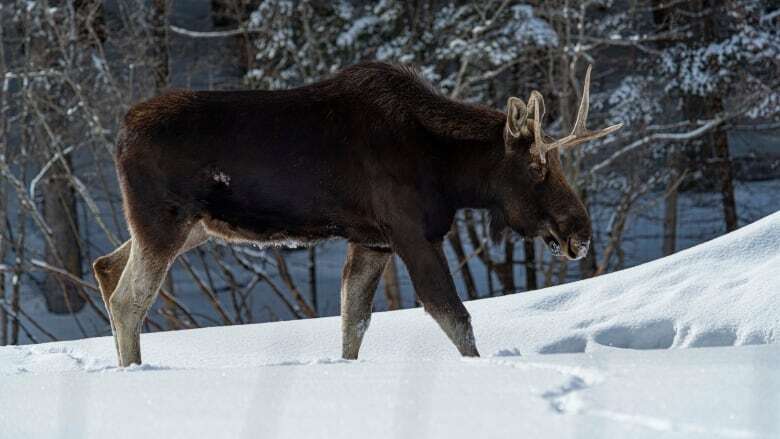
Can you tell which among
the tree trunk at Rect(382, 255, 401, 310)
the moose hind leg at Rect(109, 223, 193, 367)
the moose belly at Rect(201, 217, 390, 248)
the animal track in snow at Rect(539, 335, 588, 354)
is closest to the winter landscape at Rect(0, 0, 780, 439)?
the animal track in snow at Rect(539, 335, 588, 354)

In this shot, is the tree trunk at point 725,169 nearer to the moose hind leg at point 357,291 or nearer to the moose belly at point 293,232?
the moose hind leg at point 357,291

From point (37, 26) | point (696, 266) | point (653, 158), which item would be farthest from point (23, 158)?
point (696, 266)

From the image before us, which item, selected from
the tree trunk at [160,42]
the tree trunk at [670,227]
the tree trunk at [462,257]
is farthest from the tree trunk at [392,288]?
the tree trunk at [670,227]

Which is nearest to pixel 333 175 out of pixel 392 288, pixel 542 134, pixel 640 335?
pixel 542 134

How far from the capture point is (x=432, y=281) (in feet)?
18.2

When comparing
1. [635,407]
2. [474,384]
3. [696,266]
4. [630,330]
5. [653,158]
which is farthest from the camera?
[653,158]

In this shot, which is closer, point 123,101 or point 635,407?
point 635,407

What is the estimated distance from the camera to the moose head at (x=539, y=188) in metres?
5.71

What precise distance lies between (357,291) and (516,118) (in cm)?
124

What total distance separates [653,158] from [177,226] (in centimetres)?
1076

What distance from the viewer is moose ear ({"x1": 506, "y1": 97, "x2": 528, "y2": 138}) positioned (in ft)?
18.6

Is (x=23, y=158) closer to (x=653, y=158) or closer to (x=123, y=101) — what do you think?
(x=123, y=101)

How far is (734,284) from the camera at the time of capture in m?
5.73

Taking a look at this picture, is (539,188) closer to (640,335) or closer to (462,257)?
(640,335)
